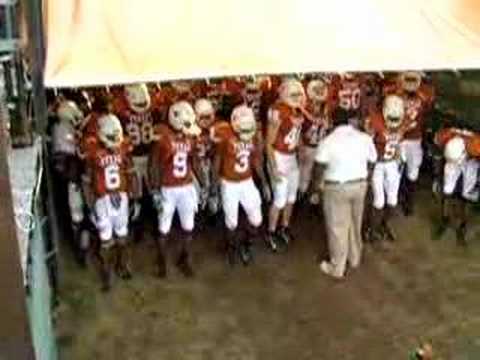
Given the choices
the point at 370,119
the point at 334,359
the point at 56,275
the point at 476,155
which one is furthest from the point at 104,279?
the point at 476,155

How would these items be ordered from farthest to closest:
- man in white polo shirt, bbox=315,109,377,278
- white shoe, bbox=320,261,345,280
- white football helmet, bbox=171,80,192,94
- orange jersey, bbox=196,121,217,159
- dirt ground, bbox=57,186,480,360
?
white football helmet, bbox=171,80,192,94 → white shoe, bbox=320,261,345,280 → orange jersey, bbox=196,121,217,159 → man in white polo shirt, bbox=315,109,377,278 → dirt ground, bbox=57,186,480,360

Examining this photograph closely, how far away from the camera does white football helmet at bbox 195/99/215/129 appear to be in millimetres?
8086

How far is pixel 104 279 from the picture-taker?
797cm

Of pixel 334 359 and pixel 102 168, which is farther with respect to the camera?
pixel 102 168

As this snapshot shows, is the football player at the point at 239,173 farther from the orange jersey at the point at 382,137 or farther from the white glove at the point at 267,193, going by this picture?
the orange jersey at the point at 382,137

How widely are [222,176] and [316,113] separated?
1067mm

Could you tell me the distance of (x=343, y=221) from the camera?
7961mm

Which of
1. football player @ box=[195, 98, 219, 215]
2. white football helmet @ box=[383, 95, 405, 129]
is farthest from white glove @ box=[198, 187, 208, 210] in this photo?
white football helmet @ box=[383, 95, 405, 129]

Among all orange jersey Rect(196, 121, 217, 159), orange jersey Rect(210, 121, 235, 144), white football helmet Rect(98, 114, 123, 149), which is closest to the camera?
white football helmet Rect(98, 114, 123, 149)

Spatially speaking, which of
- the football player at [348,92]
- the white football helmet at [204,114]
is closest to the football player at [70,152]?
the white football helmet at [204,114]

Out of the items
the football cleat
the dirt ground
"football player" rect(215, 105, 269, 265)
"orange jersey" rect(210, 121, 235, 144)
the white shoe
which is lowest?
the dirt ground

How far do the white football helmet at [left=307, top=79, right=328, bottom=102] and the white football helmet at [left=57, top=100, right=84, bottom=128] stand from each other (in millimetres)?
2005

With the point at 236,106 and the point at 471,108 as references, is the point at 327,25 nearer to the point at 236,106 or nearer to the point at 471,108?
the point at 236,106

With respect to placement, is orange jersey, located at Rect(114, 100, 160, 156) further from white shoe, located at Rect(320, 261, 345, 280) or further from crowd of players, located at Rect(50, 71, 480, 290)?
white shoe, located at Rect(320, 261, 345, 280)
